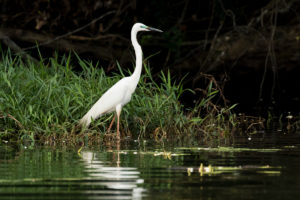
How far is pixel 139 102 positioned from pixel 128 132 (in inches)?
24.5

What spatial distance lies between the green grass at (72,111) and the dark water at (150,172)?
0.73 m

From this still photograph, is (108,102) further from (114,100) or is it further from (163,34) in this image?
(163,34)

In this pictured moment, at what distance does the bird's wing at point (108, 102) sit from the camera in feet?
32.3

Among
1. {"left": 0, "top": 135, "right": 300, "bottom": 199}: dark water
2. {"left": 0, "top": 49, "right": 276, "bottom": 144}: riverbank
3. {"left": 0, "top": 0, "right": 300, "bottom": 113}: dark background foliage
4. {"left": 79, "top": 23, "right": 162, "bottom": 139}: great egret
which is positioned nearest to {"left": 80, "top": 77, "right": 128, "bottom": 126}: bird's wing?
{"left": 79, "top": 23, "right": 162, "bottom": 139}: great egret

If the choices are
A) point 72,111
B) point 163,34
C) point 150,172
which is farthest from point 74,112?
point 163,34

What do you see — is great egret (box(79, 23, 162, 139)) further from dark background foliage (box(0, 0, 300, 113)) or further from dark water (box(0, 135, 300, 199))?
dark background foliage (box(0, 0, 300, 113))

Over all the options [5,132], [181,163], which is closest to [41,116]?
[5,132]

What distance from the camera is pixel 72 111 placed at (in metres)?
10.1

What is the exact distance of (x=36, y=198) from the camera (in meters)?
5.12

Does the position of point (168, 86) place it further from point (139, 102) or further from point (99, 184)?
point (99, 184)

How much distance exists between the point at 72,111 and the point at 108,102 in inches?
20.3

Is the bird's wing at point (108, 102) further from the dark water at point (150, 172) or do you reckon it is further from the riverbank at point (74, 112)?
the dark water at point (150, 172)

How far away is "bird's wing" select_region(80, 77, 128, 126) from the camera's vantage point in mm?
9859

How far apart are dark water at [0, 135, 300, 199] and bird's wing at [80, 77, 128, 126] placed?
3.36ft
